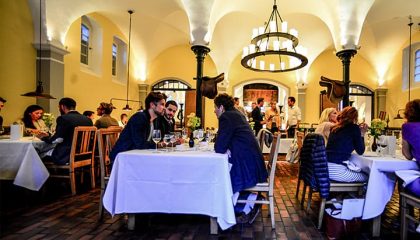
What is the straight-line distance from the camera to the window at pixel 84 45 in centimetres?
726

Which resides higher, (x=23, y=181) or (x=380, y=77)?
(x=380, y=77)

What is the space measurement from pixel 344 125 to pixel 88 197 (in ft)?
10.4

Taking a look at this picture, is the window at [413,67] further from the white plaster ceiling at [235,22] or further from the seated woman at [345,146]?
the seated woman at [345,146]

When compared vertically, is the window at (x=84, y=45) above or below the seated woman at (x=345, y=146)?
above

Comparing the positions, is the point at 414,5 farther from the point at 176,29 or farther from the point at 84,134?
the point at 84,134

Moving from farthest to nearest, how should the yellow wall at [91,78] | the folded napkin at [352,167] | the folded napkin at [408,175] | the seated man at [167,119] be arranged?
1. the yellow wall at [91,78]
2. the seated man at [167,119]
3. the folded napkin at [352,167]
4. the folded napkin at [408,175]

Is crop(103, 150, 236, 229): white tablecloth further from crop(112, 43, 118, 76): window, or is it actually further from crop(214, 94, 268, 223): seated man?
crop(112, 43, 118, 76): window

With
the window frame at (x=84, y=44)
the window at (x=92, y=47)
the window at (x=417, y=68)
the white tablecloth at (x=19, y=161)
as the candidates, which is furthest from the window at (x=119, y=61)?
the window at (x=417, y=68)

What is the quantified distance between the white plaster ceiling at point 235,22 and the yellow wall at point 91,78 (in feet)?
1.45

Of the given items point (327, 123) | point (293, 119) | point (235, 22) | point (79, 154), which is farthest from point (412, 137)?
point (235, 22)

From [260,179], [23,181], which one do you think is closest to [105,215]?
[23,181]

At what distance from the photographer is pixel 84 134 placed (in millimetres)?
3713

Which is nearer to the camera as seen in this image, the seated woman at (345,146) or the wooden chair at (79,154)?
the seated woman at (345,146)

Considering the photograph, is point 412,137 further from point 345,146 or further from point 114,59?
point 114,59
